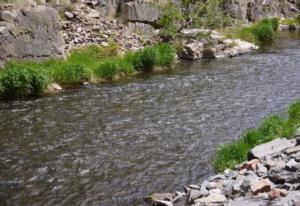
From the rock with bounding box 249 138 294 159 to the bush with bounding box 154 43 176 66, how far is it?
929 inches

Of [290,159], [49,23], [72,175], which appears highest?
[49,23]

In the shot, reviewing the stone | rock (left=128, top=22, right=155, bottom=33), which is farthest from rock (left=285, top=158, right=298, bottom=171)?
rock (left=128, top=22, right=155, bottom=33)

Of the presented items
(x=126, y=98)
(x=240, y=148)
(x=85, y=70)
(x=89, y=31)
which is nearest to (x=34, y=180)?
(x=240, y=148)

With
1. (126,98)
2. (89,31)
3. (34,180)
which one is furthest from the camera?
(89,31)

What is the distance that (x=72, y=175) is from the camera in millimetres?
18203

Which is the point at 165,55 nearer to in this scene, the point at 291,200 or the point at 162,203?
the point at 162,203

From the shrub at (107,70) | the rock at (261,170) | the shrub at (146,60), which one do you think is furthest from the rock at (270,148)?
the shrub at (146,60)

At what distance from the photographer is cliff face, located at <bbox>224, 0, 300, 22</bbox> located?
68875 mm

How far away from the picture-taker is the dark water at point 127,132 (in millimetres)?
17219

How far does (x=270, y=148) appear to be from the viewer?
16.8 meters

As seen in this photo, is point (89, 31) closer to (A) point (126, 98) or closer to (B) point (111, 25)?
(B) point (111, 25)

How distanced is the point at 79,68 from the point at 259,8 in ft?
156

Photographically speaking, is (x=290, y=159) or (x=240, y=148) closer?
(x=290, y=159)

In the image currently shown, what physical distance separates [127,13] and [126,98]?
20869mm
